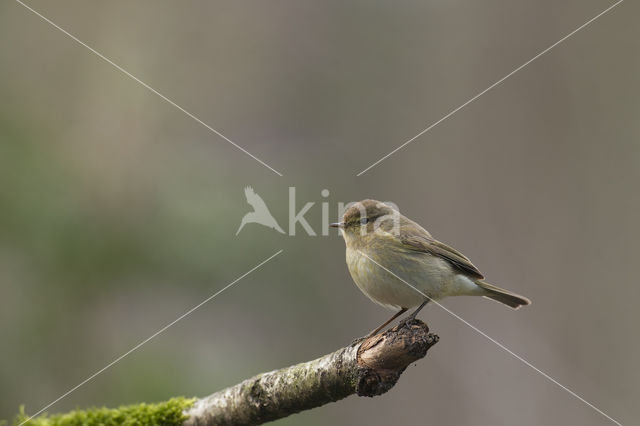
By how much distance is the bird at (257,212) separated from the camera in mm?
6711

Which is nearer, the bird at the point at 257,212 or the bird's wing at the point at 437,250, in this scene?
the bird's wing at the point at 437,250

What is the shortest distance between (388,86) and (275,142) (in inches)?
79.1

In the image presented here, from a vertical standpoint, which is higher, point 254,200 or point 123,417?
point 254,200

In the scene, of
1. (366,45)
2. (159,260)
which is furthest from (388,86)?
(159,260)

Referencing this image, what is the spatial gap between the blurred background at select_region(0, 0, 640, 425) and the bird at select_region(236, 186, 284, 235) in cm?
11

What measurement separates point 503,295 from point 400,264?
114 cm

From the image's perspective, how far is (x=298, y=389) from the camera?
3.19 m

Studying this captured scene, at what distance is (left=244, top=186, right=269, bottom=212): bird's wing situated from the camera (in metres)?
6.72

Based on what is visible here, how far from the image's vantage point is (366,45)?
9375 millimetres

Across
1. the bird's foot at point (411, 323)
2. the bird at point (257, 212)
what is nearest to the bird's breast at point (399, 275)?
the bird's foot at point (411, 323)

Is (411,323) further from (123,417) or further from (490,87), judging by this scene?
(490,87)

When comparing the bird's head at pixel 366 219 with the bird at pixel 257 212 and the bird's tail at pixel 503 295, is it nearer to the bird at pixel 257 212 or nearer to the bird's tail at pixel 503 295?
the bird's tail at pixel 503 295

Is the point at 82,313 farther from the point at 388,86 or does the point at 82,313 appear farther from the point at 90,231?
the point at 388,86

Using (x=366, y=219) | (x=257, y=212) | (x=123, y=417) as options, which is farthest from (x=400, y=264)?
(x=257, y=212)
